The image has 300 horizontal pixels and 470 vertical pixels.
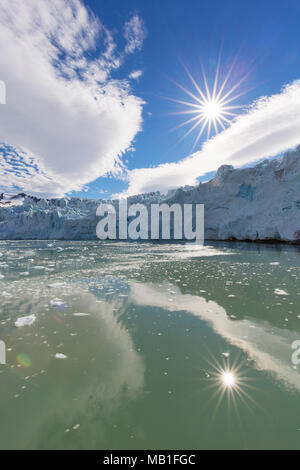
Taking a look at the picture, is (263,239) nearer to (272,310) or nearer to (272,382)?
(272,310)

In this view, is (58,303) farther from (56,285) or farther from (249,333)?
(249,333)

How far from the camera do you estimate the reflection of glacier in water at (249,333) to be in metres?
1.89

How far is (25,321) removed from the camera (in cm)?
282

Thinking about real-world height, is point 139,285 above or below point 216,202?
below

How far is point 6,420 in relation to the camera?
1.33m

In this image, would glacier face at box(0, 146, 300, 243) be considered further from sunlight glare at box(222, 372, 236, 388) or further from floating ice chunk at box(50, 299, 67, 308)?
floating ice chunk at box(50, 299, 67, 308)

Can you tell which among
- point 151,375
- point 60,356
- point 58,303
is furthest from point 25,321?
point 151,375

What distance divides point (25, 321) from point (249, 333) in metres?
3.04

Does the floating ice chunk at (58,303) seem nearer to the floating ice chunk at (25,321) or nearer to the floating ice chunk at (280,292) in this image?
the floating ice chunk at (25,321)

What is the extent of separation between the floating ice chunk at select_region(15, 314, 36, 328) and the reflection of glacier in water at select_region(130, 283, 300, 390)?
1675 mm

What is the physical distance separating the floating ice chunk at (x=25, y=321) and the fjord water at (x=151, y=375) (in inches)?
3.2

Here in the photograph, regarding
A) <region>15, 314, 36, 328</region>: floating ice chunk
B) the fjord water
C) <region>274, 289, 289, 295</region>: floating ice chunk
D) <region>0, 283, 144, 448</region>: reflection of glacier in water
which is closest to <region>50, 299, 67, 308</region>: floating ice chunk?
the fjord water
